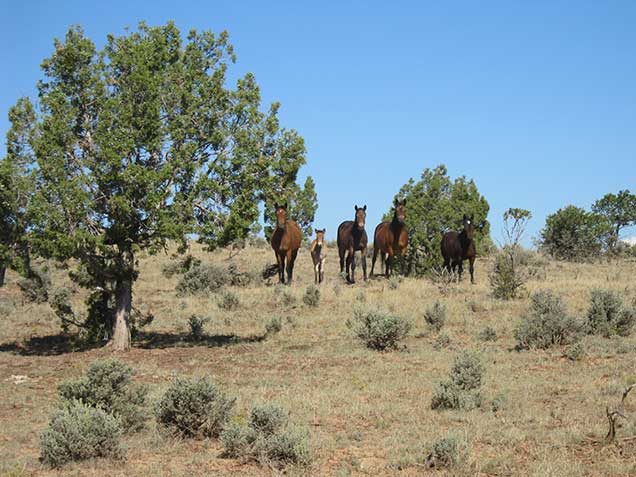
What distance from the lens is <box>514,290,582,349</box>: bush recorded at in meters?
16.8

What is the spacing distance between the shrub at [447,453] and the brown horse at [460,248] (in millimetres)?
20844

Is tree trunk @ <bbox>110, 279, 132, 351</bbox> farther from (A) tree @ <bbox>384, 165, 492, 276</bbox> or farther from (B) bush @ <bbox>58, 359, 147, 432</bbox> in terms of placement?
(A) tree @ <bbox>384, 165, 492, 276</bbox>

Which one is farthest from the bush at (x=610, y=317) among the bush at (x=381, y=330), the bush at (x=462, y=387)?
the bush at (x=462, y=387)

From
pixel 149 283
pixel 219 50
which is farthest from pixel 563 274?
pixel 219 50

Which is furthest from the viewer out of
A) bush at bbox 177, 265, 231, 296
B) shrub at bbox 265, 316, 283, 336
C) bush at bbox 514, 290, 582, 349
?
bush at bbox 177, 265, 231, 296

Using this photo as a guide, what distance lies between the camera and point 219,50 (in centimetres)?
1911

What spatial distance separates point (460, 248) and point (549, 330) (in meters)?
13.3

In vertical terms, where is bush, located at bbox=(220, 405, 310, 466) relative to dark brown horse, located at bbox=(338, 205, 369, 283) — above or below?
below

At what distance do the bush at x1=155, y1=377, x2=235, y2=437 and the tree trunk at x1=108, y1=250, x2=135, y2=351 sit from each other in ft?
27.8

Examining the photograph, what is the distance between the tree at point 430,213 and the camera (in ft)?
119

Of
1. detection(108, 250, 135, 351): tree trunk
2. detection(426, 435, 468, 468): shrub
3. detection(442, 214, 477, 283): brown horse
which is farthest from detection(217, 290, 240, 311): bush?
detection(426, 435, 468, 468): shrub

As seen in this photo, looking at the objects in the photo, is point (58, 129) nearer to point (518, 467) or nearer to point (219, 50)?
point (219, 50)

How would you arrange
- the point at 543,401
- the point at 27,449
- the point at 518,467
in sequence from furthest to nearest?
the point at 543,401
the point at 27,449
the point at 518,467

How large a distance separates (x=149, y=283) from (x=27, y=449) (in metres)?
24.3
